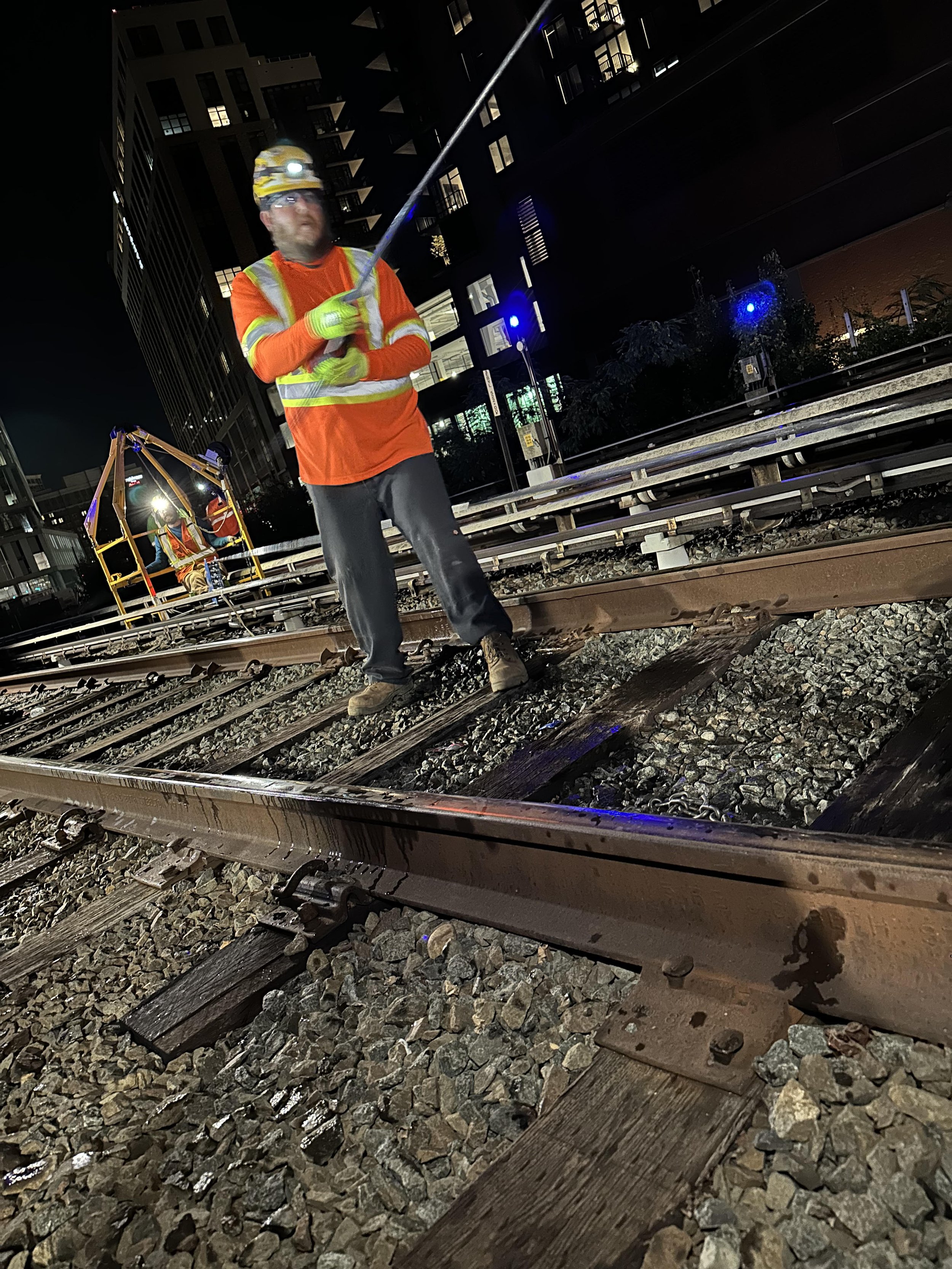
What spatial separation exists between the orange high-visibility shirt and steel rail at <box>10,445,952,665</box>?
8.45 ft

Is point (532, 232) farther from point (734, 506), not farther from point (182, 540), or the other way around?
point (734, 506)

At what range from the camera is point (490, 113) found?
3488 cm

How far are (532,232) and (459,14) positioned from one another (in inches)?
503

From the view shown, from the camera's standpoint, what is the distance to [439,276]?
39844 mm

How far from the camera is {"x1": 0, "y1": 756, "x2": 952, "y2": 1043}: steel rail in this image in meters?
1.27

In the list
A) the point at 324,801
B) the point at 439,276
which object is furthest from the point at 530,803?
the point at 439,276

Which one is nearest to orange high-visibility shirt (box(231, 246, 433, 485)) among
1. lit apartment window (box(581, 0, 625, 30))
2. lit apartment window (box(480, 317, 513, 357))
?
lit apartment window (box(581, 0, 625, 30))

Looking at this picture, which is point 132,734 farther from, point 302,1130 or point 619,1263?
point 619,1263

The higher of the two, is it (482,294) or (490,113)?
(490,113)

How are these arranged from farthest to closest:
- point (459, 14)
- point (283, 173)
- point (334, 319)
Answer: point (459, 14)
point (283, 173)
point (334, 319)

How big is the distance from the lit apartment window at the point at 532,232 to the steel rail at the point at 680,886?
34625 millimetres

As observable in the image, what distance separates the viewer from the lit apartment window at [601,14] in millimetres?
29406

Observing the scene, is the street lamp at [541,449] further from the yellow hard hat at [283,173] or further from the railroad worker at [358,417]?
the yellow hard hat at [283,173]

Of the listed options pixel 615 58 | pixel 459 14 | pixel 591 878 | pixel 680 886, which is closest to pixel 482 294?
pixel 615 58
